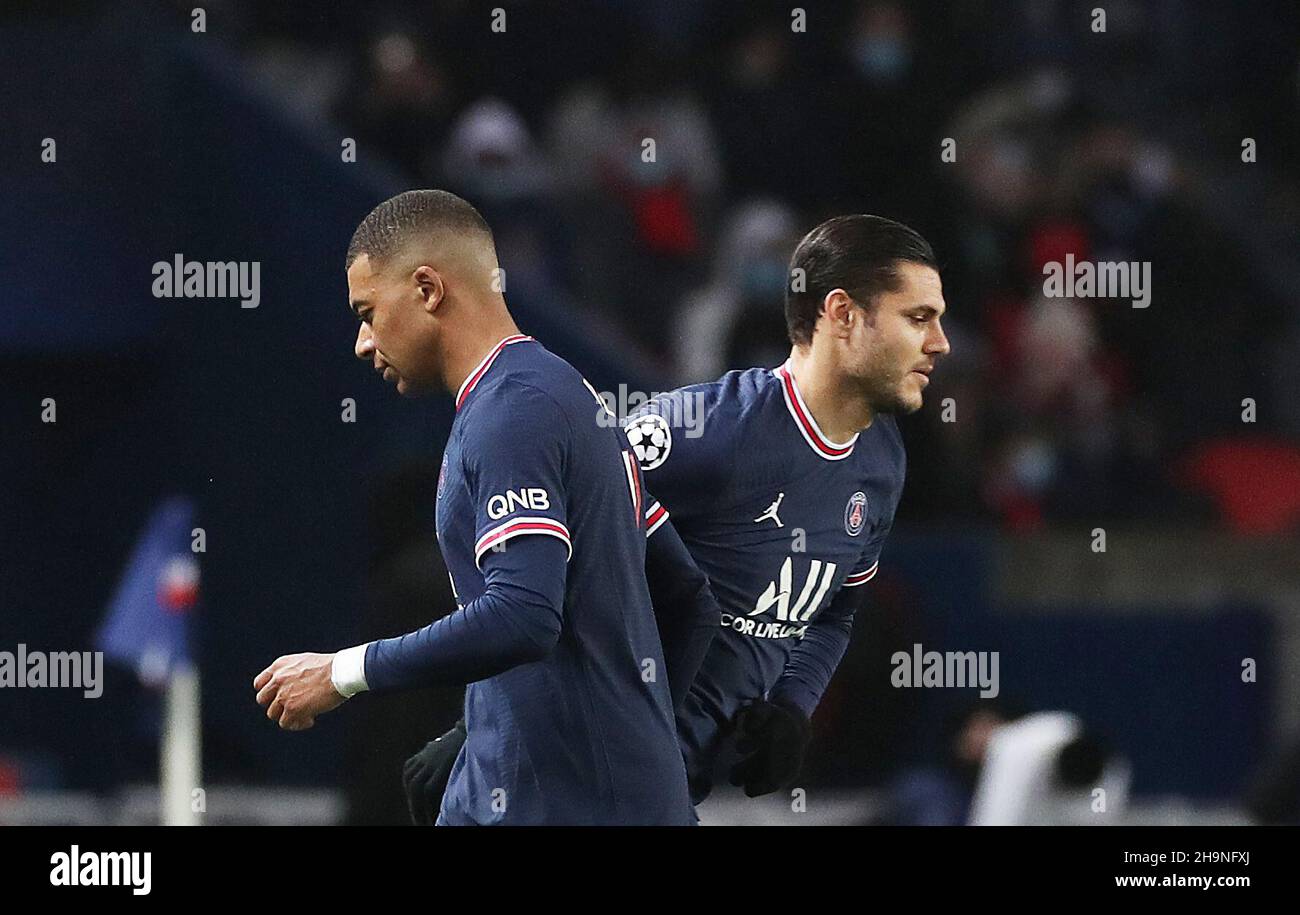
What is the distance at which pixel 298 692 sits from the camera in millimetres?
3404

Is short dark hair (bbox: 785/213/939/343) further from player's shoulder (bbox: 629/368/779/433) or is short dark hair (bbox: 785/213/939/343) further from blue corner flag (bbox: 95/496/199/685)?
blue corner flag (bbox: 95/496/199/685)

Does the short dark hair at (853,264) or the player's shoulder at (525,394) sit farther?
the short dark hair at (853,264)

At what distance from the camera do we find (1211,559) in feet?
25.5

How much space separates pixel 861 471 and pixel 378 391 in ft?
9.74

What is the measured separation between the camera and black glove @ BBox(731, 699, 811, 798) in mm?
4340

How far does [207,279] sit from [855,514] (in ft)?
11.7

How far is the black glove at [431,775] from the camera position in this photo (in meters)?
3.97

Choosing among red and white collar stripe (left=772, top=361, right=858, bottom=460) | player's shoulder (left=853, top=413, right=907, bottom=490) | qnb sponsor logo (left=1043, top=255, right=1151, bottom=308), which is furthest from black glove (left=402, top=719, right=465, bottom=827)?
qnb sponsor logo (left=1043, top=255, right=1151, bottom=308)

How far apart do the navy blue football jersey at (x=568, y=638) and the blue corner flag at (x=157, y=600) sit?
3292 millimetres

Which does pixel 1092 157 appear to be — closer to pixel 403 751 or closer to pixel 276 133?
pixel 276 133

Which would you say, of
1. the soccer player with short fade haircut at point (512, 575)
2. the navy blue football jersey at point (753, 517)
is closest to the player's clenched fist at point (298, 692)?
the soccer player with short fade haircut at point (512, 575)

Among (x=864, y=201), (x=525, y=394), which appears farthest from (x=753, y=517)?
(x=864, y=201)

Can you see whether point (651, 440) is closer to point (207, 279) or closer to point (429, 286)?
point (429, 286)
